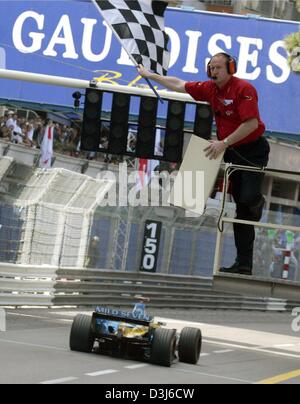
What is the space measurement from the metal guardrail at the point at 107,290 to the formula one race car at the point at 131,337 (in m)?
6.48

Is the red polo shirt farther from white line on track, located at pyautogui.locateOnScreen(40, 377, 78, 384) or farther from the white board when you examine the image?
white line on track, located at pyautogui.locateOnScreen(40, 377, 78, 384)

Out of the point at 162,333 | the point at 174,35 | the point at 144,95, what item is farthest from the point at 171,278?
the point at 162,333

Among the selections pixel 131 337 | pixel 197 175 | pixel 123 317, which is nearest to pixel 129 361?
pixel 131 337

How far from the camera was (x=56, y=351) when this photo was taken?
12750 millimetres

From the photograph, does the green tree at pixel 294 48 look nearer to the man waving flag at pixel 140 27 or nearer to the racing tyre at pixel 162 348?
the man waving flag at pixel 140 27

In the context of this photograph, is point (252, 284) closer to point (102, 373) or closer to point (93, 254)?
point (102, 373)

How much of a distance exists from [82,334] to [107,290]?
1059 cm

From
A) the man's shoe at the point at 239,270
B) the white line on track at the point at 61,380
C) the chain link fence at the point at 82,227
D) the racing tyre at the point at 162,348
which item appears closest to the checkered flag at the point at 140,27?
the chain link fence at the point at 82,227

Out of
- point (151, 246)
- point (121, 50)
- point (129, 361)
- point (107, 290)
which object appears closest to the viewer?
point (129, 361)

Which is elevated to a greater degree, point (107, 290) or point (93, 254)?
point (93, 254)

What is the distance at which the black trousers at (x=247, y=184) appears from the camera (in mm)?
9977

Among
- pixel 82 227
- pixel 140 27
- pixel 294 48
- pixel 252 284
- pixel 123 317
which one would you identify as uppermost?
pixel 294 48

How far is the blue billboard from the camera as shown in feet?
111

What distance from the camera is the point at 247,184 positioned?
9992 mm
